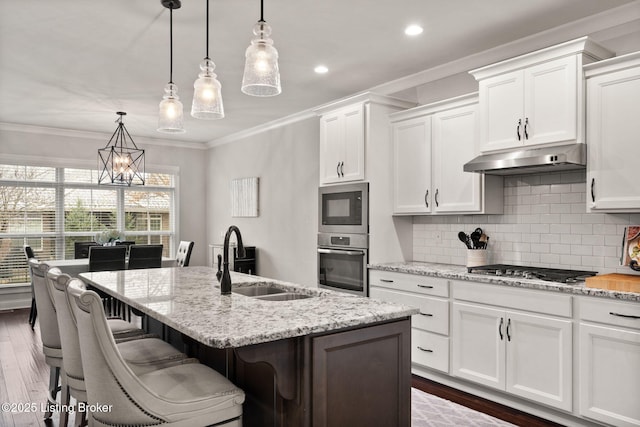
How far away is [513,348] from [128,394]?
243 centimetres

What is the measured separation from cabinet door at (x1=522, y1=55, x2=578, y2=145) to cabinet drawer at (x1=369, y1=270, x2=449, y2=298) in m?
1.21

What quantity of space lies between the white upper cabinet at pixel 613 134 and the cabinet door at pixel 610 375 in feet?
2.50

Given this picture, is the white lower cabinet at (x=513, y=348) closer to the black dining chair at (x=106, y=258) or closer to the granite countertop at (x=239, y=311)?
the granite countertop at (x=239, y=311)

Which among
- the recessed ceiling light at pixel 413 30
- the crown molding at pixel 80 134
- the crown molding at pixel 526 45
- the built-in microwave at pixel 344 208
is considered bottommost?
the built-in microwave at pixel 344 208

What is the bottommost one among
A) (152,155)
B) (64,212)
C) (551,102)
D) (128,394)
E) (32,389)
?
(32,389)

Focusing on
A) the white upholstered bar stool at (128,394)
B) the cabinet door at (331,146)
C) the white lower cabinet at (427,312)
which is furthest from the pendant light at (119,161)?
the white upholstered bar stool at (128,394)

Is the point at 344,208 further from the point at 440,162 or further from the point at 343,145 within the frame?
the point at 440,162

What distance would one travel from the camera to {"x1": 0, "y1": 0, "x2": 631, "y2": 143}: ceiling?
2.96 metres

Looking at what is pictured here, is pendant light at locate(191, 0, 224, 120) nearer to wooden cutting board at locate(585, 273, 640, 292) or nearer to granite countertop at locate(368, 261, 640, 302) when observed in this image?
granite countertop at locate(368, 261, 640, 302)

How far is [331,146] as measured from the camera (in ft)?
15.0

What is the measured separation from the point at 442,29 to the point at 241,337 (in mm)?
2708

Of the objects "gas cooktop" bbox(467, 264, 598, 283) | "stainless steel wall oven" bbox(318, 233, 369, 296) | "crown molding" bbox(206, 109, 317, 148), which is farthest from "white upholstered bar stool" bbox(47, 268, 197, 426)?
"crown molding" bbox(206, 109, 317, 148)

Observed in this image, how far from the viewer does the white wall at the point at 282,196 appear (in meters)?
5.72

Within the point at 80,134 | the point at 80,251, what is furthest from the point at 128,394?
the point at 80,134
